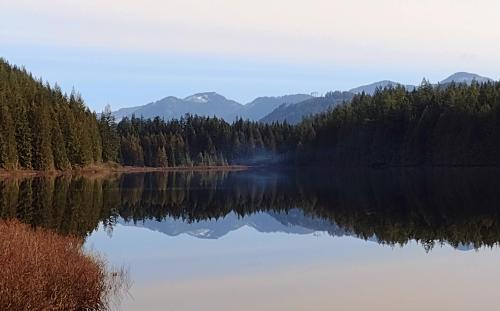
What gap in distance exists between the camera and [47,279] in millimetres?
19062

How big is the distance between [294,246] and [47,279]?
22.1 metres

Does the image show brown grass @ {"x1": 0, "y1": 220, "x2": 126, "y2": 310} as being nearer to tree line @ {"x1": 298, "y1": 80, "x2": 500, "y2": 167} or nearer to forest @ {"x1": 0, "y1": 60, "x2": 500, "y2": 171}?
forest @ {"x1": 0, "y1": 60, "x2": 500, "y2": 171}

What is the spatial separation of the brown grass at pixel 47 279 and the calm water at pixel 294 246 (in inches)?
74.4

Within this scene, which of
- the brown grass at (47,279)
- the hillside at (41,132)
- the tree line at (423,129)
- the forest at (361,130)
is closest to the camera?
the brown grass at (47,279)

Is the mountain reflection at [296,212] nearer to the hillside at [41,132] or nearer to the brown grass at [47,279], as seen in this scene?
the brown grass at [47,279]

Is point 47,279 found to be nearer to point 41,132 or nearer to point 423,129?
point 41,132

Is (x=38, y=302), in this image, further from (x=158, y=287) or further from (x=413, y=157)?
(x=413, y=157)

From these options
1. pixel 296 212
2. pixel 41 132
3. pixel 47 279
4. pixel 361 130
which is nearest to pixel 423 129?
pixel 361 130

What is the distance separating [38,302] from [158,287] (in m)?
9.32

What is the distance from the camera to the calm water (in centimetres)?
2405

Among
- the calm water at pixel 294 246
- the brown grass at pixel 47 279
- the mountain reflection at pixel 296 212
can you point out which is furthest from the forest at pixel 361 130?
the brown grass at pixel 47 279

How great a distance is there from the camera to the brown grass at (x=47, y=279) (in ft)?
55.3

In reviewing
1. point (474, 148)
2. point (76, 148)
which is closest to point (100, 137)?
point (76, 148)

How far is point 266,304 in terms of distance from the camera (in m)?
22.8
